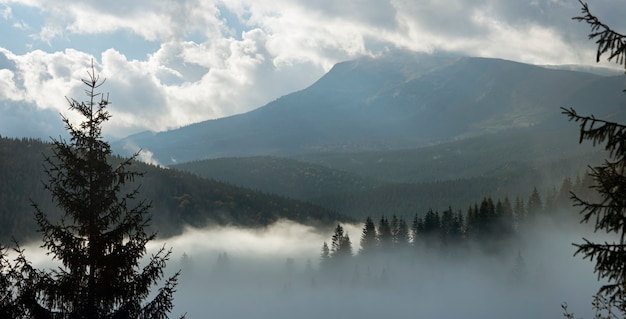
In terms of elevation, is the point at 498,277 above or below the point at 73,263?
below

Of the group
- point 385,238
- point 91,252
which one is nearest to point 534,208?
point 385,238

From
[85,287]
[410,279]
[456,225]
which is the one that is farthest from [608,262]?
[410,279]

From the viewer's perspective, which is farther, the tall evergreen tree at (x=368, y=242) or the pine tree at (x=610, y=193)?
the tall evergreen tree at (x=368, y=242)

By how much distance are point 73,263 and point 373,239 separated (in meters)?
134

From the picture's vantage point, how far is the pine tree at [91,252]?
63.5 feet

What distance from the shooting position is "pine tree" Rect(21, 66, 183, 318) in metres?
19.4

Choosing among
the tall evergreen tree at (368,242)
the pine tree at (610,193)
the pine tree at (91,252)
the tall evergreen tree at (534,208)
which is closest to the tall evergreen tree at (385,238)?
the tall evergreen tree at (368,242)

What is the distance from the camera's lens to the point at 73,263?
19.9 metres

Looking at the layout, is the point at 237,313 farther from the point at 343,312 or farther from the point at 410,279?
the point at 410,279

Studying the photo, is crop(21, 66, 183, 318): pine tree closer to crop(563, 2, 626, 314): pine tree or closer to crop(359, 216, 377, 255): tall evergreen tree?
crop(563, 2, 626, 314): pine tree

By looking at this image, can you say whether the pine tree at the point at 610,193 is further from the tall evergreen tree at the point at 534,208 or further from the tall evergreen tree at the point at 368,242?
the tall evergreen tree at the point at 534,208

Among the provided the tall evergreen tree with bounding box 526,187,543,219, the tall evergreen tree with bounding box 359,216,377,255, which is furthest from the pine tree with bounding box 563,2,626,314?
the tall evergreen tree with bounding box 526,187,543,219

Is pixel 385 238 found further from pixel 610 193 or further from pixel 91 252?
pixel 610 193

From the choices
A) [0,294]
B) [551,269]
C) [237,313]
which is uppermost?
[0,294]
